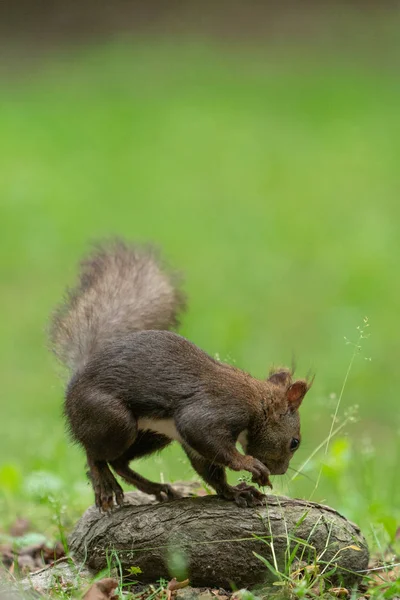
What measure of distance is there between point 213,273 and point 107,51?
10.4m

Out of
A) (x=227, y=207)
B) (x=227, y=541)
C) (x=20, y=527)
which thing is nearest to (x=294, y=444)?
(x=227, y=541)

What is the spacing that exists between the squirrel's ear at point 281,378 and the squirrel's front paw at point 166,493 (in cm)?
66

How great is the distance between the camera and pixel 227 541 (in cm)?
437

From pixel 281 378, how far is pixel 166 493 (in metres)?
0.72

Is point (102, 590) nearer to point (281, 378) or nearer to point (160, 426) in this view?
point (160, 426)

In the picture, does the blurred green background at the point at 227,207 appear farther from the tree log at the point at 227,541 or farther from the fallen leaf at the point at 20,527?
the tree log at the point at 227,541

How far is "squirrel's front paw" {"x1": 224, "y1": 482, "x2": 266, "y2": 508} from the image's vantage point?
4531 millimetres

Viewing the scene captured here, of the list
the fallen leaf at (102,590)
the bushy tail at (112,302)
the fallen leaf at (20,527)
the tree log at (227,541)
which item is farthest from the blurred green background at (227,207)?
the fallen leaf at (102,590)

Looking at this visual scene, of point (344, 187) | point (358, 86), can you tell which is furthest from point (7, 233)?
point (358, 86)

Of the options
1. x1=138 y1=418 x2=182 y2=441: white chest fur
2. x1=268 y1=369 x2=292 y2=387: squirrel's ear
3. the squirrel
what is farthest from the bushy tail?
x1=268 y1=369 x2=292 y2=387: squirrel's ear

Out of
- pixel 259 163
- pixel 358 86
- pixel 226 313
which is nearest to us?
pixel 226 313

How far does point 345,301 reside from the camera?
1298cm

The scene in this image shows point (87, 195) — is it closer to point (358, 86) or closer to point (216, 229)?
point (216, 229)

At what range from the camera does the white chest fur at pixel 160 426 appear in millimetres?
4449
